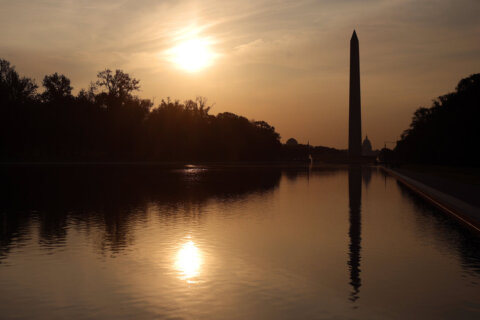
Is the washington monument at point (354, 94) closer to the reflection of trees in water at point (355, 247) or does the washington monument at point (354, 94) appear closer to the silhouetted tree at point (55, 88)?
the silhouetted tree at point (55, 88)

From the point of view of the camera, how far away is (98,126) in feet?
325

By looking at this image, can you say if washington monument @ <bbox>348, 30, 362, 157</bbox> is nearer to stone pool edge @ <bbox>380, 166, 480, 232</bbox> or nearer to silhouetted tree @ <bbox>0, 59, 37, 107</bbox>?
silhouetted tree @ <bbox>0, 59, 37, 107</bbox>

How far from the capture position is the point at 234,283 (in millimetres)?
8578

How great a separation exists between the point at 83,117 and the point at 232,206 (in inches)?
3270

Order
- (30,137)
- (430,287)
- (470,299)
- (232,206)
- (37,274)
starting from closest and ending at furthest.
A: (470,299)
(430,287)
(37,274)
(232,206)
(30,137)

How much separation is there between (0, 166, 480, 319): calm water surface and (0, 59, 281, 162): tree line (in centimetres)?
8002

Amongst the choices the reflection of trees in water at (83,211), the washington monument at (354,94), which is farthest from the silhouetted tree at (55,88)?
the reflection of trees in water at (83,211)

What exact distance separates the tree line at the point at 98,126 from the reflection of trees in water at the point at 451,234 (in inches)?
3223

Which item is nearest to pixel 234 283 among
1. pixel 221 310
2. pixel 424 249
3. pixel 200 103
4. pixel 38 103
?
pixel 221 310

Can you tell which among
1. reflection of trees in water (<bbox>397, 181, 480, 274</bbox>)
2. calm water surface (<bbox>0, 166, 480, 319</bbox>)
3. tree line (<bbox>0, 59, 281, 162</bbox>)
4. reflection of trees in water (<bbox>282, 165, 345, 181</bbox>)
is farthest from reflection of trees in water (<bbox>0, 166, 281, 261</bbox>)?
tree line (<bbox>0, 59, 281, 162</bbox>)

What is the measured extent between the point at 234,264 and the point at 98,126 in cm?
9292

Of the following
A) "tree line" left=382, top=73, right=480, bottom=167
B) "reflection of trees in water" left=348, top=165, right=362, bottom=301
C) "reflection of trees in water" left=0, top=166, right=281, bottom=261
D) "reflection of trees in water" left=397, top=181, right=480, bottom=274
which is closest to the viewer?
"reflection of trees in water" left=348, top=165, right=362, bottom=301

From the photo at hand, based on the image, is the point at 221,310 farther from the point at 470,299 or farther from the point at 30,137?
the point at 30,137

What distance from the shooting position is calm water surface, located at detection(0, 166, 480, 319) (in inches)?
283
